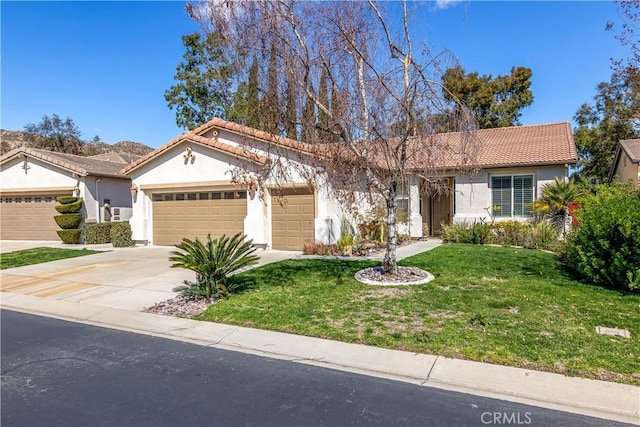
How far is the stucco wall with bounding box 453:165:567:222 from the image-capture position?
16.4 meters

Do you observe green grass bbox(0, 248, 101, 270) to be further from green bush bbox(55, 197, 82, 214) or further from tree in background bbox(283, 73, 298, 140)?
tree in background bbox(283, 73, 298, 140)

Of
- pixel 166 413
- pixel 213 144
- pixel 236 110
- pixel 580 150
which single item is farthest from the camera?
pixel 580 150

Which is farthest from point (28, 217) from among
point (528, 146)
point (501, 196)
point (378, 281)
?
point (528, 146)

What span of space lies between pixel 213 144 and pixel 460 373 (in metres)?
13.5

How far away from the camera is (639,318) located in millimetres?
6504

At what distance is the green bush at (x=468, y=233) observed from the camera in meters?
15.9

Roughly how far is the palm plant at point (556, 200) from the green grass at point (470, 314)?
566 centimetres

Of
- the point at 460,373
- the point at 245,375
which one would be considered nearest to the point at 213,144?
the point at 245,375

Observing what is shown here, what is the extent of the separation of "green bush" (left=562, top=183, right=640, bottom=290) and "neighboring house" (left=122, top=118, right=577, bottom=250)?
5.54m

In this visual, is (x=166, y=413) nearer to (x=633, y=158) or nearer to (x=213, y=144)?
(x=213, y=144)

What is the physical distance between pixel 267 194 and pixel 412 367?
448 inches

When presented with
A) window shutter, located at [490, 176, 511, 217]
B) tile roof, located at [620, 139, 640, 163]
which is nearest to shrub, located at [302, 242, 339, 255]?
window shutter, located at [490, 176, 511, 217]

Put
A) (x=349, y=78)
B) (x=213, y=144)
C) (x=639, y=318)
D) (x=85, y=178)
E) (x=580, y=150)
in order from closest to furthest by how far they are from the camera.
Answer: (x=639, y=318)
(x=349, y=78)
(x=213, y=144)
(x=85, y=178)
(x=580, y=150)

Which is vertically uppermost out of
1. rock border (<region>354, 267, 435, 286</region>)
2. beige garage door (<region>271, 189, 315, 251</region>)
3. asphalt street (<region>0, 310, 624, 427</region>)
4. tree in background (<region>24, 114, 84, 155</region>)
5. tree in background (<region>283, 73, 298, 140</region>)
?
tree in background (<region>24, 114, 84, 155</region>)
